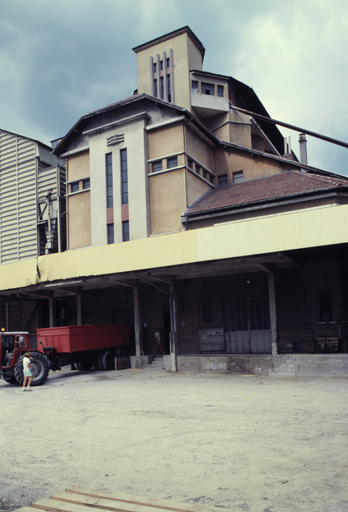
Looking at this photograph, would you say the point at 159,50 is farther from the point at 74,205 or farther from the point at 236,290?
the point at 236,290

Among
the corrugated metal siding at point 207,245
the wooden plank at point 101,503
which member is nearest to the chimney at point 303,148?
the corrugated metal siding at point 207,245

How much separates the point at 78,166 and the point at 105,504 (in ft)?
82.9

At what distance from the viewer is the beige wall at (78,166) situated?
28.0 metres

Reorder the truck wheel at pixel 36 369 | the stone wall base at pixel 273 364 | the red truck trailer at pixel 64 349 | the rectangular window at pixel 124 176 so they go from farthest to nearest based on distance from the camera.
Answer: the rectangular window at pixel 124 176, the red truck trailer at pixel 64 349, the truck wheel at pixel 36 369, the stone wall base at pixel 273 364

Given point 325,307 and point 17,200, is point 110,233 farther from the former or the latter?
point 325,307

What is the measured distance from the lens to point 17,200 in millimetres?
30188

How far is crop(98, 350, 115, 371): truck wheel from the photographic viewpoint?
2097 centimetres

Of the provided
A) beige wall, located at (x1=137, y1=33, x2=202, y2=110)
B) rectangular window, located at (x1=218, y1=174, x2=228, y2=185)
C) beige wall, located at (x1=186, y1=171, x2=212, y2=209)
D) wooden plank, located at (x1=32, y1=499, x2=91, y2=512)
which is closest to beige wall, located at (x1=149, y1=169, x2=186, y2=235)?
beige wall, located at (x1=186, y1=171, x2=212, y2=209)

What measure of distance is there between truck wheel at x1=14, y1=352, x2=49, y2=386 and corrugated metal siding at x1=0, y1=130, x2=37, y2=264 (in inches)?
512

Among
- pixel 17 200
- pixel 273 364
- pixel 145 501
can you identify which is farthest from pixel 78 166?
pixel 145 501

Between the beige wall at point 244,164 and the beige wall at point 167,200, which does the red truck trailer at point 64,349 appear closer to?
the beige wall at point 167,200

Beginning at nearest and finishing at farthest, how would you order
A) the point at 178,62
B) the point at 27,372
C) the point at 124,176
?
the point at 27,372 → the point at 124,176 → the point at 178,62

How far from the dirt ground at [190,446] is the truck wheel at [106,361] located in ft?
23.2

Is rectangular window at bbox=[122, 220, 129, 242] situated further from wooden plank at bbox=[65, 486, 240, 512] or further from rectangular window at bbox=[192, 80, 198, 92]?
wooden plank at bbox=[65, 486, 240, 512]
